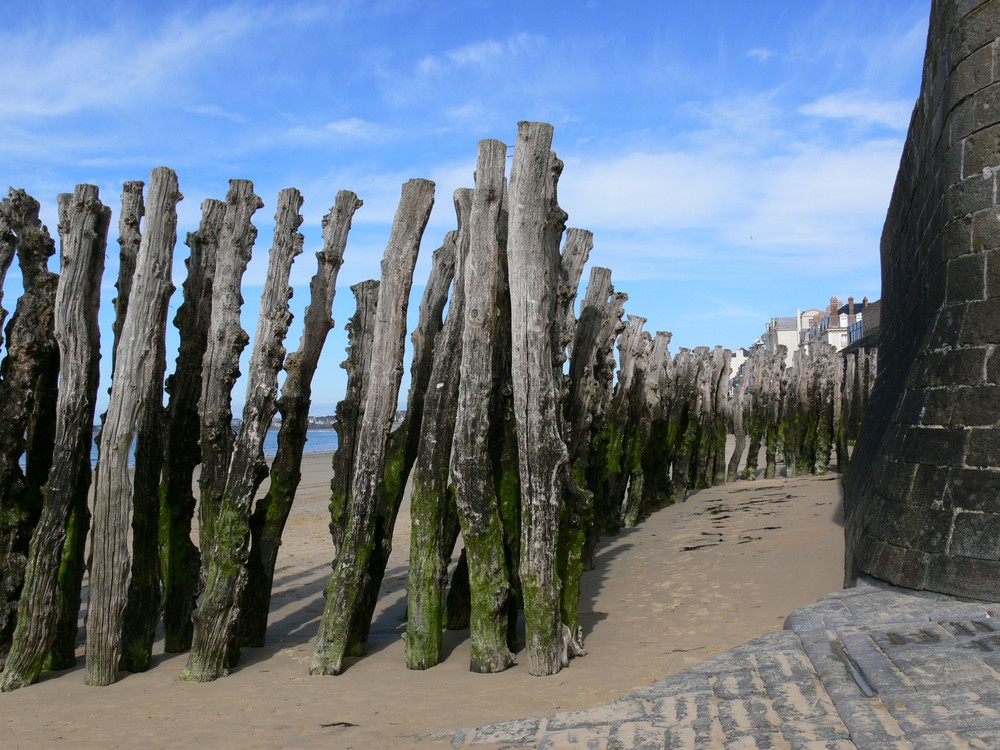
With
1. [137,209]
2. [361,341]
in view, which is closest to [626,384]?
[361,341]

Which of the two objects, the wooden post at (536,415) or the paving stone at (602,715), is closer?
the paving stone at (602,715)

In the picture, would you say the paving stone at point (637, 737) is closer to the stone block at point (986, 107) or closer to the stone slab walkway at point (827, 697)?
the stone slab walkway at point (827, 697)

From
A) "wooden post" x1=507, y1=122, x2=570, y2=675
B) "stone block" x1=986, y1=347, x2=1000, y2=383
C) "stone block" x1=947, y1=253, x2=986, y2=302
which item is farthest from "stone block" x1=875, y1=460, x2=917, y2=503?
"wooden post" x1=507, y1=122, x2=570, y2=675

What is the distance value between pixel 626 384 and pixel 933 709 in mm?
8476

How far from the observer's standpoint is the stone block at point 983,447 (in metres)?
4.55

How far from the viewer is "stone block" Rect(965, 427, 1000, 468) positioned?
4.55 m

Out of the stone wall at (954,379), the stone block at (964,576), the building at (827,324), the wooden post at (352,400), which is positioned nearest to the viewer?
the stone block at (964,576)

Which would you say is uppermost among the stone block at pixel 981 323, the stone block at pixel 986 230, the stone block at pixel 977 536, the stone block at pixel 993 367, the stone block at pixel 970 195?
the stone block at pixel 970 195

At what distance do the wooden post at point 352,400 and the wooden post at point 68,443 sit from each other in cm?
151

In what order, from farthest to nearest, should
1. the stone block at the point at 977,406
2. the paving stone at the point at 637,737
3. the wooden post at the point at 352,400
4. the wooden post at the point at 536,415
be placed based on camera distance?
the wooden post at the point at 352,400 < the wooden post at the point at 536,415 < the stone block at the point at 977,406 < the paving stone at the point at 637,737

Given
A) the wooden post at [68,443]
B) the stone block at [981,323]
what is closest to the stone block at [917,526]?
the stone block at [981,323]

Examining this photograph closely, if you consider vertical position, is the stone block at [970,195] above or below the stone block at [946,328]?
above

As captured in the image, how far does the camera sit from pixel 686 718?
3572 mm

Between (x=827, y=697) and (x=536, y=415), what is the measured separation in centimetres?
211
